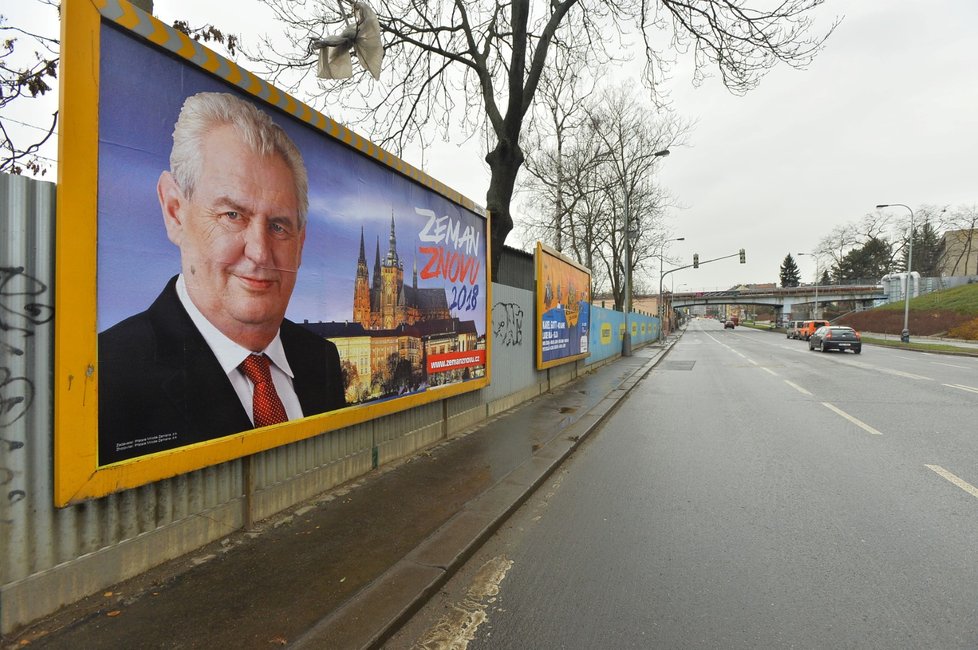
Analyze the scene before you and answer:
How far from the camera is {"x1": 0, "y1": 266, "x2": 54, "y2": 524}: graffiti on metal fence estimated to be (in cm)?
232

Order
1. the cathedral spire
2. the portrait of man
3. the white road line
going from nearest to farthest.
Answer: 1. the portrait of man
2. the cathedral spire
3. the white road line

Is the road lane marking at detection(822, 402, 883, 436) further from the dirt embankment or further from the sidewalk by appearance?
the dirt embankment

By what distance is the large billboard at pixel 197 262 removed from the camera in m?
2.55

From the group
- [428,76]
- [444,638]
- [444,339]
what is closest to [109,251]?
[444,638]

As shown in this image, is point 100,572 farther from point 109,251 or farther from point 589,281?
point 589,281

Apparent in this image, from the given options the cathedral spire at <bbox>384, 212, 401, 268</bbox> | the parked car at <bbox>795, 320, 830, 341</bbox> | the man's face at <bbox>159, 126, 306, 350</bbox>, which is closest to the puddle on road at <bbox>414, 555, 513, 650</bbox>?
the man's face at <bbox>159, 126, 306, 350</bbox>

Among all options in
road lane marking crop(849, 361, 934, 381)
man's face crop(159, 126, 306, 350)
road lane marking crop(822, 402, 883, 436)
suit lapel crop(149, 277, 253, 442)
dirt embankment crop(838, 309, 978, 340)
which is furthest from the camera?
dirt embankment crop(838, 309, 978, 340)

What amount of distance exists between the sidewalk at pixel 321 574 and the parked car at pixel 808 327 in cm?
4628

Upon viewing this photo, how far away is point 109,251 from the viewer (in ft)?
8.84

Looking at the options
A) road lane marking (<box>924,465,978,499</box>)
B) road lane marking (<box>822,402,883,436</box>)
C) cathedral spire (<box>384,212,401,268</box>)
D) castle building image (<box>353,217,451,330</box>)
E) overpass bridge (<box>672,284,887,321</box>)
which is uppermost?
overpass bridge (<box>672,284,887,321</box>)

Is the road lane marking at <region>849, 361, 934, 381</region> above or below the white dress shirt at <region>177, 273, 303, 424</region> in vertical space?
below

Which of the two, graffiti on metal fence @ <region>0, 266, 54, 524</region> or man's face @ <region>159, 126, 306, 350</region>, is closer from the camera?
graffiti on metal fence @ <region>0, 266, 54, 524</region>

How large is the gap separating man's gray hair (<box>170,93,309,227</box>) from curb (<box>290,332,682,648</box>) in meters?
2.77

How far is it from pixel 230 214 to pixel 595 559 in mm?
3641
